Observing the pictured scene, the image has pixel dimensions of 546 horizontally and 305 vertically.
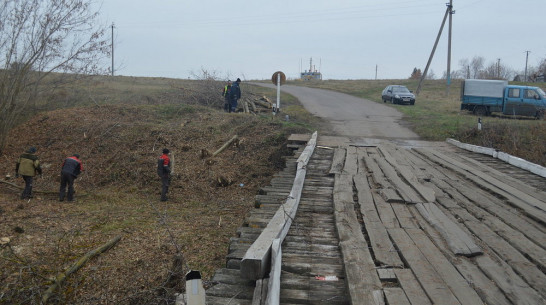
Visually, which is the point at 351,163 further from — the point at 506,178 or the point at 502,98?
the point at 502,98

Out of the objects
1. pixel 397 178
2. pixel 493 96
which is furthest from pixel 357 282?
pixel 493 96

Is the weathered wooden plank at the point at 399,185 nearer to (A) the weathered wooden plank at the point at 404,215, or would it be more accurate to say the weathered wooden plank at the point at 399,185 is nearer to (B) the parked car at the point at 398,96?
(A) the weathered wooden plank at the point at 404,215

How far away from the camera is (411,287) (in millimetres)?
3801

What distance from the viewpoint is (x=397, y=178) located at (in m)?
8.27

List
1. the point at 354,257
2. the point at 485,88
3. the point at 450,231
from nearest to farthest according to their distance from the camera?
the point at 354,257 → the point at 450,231 → the point at 485,88

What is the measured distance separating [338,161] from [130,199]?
6062mm

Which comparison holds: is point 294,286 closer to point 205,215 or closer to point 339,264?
point 339,264

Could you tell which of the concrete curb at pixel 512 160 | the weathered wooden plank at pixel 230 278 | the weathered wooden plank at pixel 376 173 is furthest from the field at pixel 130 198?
the concrete curb at pixel 512 160

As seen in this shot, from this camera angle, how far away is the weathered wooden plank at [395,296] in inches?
140

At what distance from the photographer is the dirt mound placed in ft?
21.7

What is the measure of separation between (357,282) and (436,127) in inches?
571

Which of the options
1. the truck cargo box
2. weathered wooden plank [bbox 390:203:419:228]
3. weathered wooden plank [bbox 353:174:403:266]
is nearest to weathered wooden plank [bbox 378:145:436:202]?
weathered wooden plank [bbox 390:203:419:228]

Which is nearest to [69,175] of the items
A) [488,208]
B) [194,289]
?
[194,289]

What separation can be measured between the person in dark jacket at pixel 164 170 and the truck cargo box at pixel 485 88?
18.5 m
